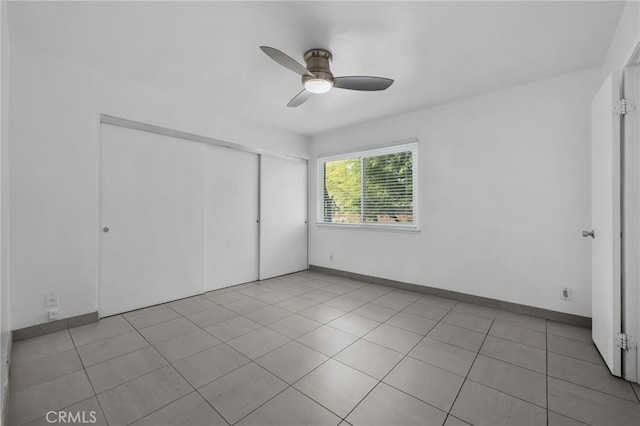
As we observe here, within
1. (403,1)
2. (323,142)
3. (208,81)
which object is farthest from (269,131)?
(403,1)

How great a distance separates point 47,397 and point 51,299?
3.92ft

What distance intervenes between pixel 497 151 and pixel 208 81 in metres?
3.34

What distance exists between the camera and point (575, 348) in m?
2.22

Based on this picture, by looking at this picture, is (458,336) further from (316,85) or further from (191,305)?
(191,305)

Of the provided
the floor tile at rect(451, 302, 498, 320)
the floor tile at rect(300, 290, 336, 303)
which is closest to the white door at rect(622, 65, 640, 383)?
the floor tile at rect(451, 302, 498, 320)

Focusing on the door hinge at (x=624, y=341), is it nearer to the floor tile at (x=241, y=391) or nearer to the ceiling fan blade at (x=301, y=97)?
the floor tile at (x=241, y=391)

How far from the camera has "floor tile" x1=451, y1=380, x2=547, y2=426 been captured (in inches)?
57.7

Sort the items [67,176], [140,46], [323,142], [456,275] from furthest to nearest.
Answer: [323,142] < [456,275] < [67,176] < [140,46]

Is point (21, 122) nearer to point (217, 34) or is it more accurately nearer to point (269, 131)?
point (217, 34)

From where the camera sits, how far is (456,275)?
342cm

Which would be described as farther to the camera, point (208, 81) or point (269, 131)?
point (269, 131)

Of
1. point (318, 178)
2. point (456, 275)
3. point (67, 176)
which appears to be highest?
point (318, 178)

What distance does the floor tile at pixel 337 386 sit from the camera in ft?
5.25

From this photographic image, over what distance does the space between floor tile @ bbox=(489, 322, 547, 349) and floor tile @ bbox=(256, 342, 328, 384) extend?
168cm
